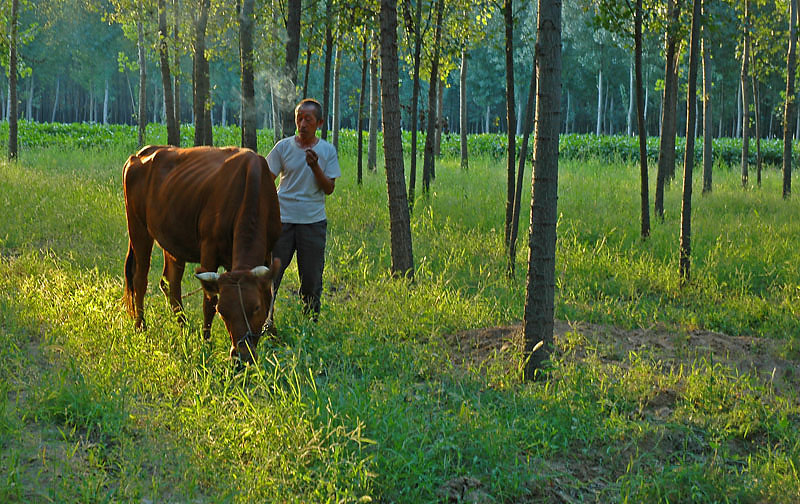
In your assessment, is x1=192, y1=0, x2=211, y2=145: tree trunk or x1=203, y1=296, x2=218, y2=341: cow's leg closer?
x1=203, y1=296, x2=218, y2=341: cow's leg

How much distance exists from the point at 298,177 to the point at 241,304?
5.92 feet

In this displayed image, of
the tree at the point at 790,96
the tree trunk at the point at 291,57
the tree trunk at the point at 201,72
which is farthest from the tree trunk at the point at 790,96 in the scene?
the tree trunk at the point at 201,72

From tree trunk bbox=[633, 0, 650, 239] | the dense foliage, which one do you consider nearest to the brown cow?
tree trunk bbox=[633, 0, 650, 239]

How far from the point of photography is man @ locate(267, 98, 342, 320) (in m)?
6.73

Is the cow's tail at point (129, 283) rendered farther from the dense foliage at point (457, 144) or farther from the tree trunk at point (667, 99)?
the dense foliage at point (457, 144)

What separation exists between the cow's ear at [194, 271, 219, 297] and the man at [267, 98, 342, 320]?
129 cm

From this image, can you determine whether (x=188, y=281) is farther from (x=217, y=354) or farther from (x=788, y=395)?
(x=788, y=395)

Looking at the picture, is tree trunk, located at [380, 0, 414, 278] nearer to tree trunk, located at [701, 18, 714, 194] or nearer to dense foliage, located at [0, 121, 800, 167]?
tree trunk, located at [701, 18, 714, 194]

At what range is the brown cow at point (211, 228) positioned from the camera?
537 centimetres

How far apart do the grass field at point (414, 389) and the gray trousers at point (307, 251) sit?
274 millimetres

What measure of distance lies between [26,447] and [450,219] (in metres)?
8.69

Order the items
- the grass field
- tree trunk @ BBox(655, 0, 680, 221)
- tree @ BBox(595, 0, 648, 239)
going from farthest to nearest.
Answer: tree trunk @ BBox(655, 0, 680, 221)
tree @ BBox(595, 0, 648, 239)
the grass field

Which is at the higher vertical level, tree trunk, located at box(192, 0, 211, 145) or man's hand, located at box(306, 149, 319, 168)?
tree trunk, located at box(192, 0, 211, 145)

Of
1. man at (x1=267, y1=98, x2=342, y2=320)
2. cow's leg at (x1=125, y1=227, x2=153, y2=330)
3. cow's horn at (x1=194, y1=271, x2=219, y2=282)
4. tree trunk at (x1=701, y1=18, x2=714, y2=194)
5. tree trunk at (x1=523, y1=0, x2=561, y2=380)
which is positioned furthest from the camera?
tree trunk at (x1=701, y1=18, x2=714, y2=194)
